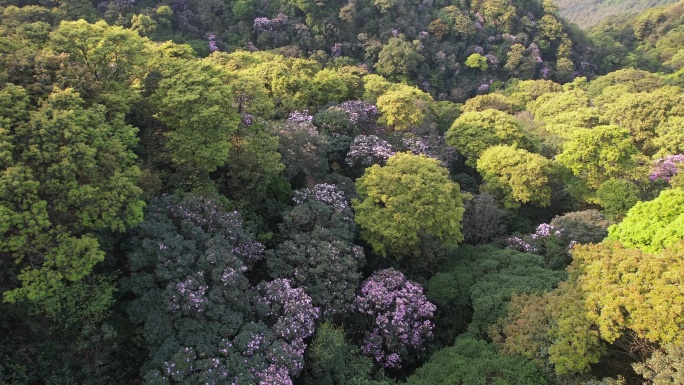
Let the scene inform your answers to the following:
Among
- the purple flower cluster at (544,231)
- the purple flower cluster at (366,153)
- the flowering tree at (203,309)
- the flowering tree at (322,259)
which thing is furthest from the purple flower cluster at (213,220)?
the purple flower cluster at (544,231)

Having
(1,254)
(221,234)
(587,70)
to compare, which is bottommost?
(587,70)

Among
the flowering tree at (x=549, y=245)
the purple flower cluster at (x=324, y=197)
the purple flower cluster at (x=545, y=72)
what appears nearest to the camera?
the purple flower cluster at (x=324, y=197)

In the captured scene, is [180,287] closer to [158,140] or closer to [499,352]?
[158,140]

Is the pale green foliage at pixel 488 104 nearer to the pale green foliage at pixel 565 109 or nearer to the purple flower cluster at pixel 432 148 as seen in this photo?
the pale green foliage at pixel 565 109

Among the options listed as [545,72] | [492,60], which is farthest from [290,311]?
[545,72]

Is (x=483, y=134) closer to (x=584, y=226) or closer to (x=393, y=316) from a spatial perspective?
(x=584, y=226)

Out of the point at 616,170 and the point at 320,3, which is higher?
the point at 320,3

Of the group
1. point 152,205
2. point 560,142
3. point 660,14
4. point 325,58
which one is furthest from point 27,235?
point 660,14
